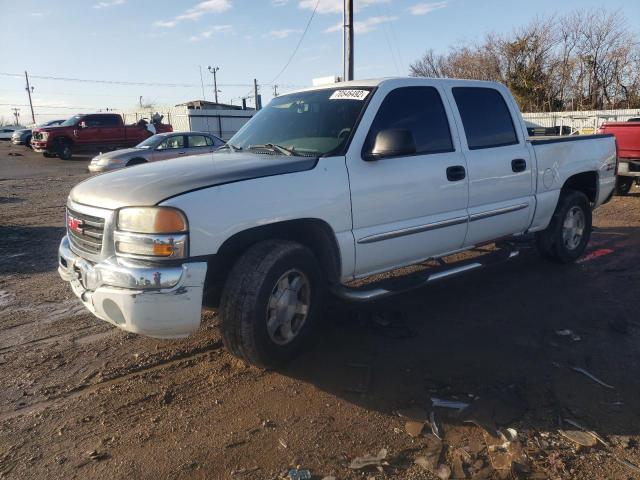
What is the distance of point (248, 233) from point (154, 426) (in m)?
1.26

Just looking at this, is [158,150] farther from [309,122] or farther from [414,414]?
[414,414]

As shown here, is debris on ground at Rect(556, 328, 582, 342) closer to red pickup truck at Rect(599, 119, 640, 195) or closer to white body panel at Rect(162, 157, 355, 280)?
white body panel at Rect(162, 157, 355, 280)

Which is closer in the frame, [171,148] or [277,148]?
[277,148]

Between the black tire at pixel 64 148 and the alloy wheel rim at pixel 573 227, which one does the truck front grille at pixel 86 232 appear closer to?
the alloy wheel rim at pixel 573 227

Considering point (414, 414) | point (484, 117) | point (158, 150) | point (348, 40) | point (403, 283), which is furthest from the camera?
point (348, 40)

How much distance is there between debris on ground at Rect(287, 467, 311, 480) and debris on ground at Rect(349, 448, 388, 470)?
0.22 meters

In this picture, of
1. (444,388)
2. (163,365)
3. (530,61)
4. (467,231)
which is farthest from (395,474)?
(530,61)

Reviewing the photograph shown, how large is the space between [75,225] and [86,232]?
22 cm

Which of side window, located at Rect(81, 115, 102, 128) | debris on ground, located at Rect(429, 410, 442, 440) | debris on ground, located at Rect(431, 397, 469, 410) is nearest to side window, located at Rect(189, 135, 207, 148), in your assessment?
side window, located at Rect(81, 115, 102, 128)

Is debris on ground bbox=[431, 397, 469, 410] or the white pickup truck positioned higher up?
the white pickup truck

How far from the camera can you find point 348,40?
17.1m

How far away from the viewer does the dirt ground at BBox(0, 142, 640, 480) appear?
2723 millimetres

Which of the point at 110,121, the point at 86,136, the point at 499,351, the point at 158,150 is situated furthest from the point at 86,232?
the point at 86,136

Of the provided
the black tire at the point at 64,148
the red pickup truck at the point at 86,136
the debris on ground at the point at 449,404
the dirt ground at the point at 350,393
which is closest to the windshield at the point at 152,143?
the red pickup truck at the point at 86,136
